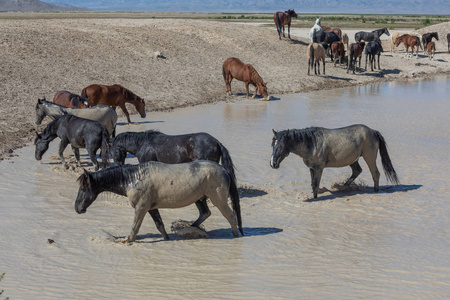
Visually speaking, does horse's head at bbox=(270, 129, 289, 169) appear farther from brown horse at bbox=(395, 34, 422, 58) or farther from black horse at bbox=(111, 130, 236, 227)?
brown horse at bbox=(395, 34, 422, 58)

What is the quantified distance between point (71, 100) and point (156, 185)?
300 inches

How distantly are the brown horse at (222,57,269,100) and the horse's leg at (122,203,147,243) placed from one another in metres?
14.5

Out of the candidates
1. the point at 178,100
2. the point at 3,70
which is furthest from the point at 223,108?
the point at 3,70

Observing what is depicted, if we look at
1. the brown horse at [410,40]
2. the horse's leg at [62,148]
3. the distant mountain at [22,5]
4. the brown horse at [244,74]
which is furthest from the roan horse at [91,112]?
the distant mountain at [22,5]

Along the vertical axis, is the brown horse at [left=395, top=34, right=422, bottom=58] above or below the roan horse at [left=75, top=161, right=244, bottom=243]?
above

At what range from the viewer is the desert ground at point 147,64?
59.6ft

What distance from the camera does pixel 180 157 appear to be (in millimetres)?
Answer: 9227

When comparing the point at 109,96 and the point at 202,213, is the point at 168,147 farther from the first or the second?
the point at 109,96

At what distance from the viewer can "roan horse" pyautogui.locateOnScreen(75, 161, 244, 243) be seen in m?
7.40

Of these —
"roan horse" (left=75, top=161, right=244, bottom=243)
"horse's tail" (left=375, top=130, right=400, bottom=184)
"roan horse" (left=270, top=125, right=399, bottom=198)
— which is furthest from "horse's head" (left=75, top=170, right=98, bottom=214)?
"horse's tail" (left=375, top=130, right=400, bottom=184)

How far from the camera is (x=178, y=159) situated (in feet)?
30.3

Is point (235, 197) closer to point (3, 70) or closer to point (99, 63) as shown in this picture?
point (3, 70)

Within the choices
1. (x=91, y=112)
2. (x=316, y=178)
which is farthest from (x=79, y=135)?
(x=316, y=178)

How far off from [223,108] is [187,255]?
42.3 ft
